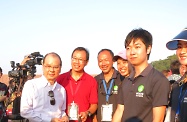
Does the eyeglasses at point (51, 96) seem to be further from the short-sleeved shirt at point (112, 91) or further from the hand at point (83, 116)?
the short-sleeved shirt at point (112, 91)

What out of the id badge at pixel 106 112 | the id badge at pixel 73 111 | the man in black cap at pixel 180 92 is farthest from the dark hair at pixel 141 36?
the id badge at pixel 106 112

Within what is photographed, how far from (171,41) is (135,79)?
1.80 feet

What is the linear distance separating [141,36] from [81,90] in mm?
1712

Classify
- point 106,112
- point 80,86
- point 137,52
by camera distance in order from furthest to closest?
1. point 80,86
2. point 106,112
3. point 137,52

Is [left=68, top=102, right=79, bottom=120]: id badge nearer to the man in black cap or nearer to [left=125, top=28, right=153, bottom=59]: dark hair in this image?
[left=125, top=28, right=153, bottom=59]: dark hair

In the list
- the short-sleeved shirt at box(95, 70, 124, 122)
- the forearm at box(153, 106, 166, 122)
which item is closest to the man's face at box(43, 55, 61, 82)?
the short-sleeved shirt at box(95, 70, 124, 122)

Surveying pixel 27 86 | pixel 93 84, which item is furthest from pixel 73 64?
pixel 27 86

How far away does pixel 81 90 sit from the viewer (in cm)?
423

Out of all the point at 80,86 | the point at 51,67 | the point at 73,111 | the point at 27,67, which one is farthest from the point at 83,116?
the point at 27,67

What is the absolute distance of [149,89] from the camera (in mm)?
2641

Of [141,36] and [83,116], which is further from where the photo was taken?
[83,116]

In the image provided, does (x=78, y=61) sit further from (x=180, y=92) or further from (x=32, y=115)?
(x=180, y=92)

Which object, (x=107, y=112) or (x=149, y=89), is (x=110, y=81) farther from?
(x=149, y=89)

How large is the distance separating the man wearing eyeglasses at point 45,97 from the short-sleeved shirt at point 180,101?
59.8 inches
